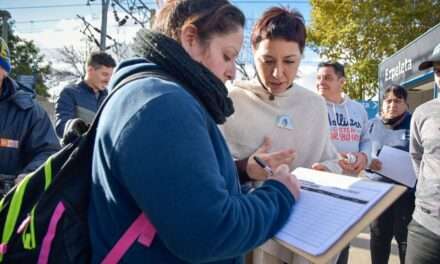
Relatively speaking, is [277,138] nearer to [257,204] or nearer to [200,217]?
[257,204]

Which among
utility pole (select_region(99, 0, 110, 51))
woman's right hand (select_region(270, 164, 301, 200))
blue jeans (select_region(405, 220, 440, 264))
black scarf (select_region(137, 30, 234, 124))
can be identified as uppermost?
utility pole (select_region(99, 0, 110, 51))

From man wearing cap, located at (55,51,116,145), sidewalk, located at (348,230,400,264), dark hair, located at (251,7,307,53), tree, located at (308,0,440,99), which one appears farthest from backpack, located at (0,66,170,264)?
tree, located at (308,0,440,99)

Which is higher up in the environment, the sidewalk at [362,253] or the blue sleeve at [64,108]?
the blue sleeve at [64,108]

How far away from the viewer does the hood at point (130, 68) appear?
995mm

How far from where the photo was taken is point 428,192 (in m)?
2.11

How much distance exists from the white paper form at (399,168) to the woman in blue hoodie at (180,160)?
8.46 feet

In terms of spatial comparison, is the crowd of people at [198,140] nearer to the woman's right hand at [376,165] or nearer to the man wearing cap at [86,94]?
the woman's right hand at [376,165]

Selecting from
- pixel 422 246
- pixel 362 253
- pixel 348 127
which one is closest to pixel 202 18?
pixel 422 246

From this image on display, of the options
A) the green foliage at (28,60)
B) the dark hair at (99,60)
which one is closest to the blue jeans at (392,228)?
the dark hair at (99,60)

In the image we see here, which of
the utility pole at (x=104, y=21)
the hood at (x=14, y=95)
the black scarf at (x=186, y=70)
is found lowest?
the hood at (x=14, y=95)

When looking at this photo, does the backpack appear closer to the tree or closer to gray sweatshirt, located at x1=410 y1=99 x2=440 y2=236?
gray sweatshirt, located at x1=410 y1=99 x2=440 y2=236

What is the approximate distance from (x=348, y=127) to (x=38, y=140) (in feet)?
7.42

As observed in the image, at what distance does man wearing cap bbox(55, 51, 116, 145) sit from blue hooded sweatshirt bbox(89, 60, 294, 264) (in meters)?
2.91

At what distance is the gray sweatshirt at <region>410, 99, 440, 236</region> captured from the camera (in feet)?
6.77
